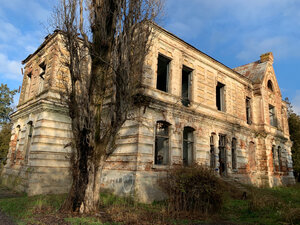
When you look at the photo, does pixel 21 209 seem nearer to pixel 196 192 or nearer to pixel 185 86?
pixel 196 192

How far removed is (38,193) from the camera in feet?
35.6

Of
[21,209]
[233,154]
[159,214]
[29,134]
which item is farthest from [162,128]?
[29,134]

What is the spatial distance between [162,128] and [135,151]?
→ 255cm

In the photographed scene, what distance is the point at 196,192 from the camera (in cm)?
723

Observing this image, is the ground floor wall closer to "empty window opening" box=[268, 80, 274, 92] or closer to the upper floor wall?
the upper floor wall

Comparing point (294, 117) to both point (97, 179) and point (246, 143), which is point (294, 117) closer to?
point (246, 143)

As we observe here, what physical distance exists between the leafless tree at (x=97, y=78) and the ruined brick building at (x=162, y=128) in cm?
211

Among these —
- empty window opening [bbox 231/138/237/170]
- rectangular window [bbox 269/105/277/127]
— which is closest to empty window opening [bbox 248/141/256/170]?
empty window opening [bbox 231/138/237/170]

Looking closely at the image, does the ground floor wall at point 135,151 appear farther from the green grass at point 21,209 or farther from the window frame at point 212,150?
the green grass at point 21,209

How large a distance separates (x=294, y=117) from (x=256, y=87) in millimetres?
10944

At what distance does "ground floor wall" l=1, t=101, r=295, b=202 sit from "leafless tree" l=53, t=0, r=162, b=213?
80 cm

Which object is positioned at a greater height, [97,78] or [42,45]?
[42,45]

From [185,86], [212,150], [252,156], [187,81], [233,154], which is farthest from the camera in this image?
[252,156]

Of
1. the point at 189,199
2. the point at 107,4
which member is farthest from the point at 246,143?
the point at 107,4
